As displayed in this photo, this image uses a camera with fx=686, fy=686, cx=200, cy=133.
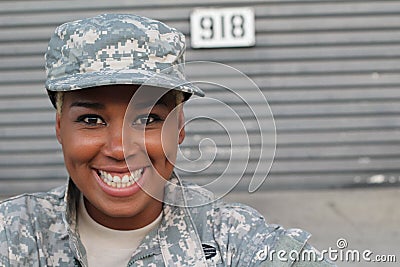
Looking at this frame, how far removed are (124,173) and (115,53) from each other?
0.91ft

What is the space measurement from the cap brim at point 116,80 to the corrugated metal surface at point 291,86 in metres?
3.46

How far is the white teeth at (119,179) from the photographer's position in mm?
1596

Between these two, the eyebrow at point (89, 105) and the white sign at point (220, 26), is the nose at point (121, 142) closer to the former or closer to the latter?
the eyebrow at point (89, 105)

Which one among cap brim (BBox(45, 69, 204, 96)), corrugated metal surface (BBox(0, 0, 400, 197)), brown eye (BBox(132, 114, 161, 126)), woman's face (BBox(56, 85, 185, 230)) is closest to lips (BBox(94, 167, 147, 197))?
woman's face (BBox(56, 85, 185, 230))

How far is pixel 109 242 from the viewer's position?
173cm

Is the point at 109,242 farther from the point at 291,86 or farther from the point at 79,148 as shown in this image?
the point at 291,86

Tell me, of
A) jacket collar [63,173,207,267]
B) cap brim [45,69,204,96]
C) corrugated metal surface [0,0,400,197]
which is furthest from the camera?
corrugated metal surface [0,0,400,197]

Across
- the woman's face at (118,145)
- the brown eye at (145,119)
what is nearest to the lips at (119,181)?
the woman's face at (118,145)

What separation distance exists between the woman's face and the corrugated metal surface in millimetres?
3389

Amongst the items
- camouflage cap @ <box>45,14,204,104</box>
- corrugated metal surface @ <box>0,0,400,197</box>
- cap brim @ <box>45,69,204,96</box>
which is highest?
camouflage cap @ <box>45,14,204,104</box>

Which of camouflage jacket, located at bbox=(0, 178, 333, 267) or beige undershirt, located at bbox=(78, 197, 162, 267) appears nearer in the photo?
camouflage jacket, located at bbox=(0, 178, 333, 267)

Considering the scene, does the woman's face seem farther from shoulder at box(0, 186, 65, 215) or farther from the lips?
shoulder at box(0, 186, 65, 215)

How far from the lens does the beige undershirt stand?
1.70m

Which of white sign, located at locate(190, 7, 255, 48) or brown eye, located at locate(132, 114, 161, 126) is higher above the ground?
white sign, located at locate(190, 7, 255, 48)
